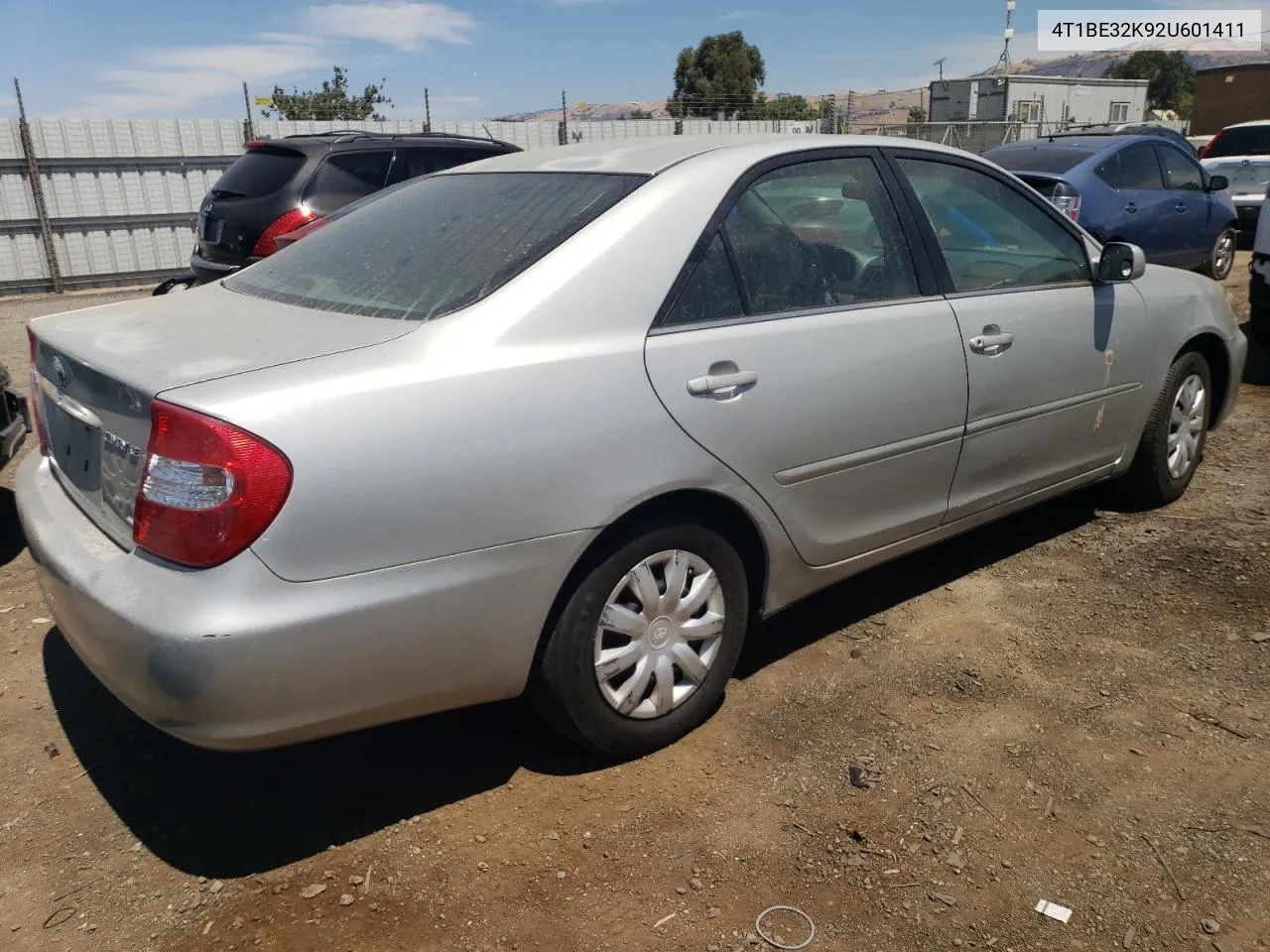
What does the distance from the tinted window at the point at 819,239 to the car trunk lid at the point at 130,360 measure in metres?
1.07

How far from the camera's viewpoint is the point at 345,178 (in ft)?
24.2

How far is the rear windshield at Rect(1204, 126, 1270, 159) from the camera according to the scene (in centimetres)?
1496

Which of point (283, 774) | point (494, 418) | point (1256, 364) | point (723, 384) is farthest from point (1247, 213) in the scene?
point (283, 774)

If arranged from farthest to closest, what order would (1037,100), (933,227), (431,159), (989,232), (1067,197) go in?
1. (1037,100)
2. (1067,197)
3. (431,159)
4. (989,232)
5. (933,227)

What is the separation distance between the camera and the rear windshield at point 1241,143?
49.1 ft

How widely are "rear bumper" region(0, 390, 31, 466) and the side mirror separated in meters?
4.63

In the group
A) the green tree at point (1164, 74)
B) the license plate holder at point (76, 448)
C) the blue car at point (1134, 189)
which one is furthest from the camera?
the green tree at point (1164, 74)

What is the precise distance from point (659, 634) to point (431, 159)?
20.4ft

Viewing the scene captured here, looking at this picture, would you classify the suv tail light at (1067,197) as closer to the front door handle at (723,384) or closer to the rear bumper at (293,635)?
the front door handle at (723,384)

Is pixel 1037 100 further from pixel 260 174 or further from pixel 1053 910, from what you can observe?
pixel 1053 910

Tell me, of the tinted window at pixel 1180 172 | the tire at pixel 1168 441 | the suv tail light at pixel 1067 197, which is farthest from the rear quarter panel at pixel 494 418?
the tinted window at pixel 1180 172

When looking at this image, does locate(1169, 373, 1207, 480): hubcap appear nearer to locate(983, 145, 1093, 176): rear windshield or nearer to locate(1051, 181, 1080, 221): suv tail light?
locate(1051, 181, 1080, 221): suv tail light

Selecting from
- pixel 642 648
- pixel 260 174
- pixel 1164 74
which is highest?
pixel 1164 74

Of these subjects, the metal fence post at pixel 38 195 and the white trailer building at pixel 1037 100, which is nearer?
the metal fence post at pixel 38 195
